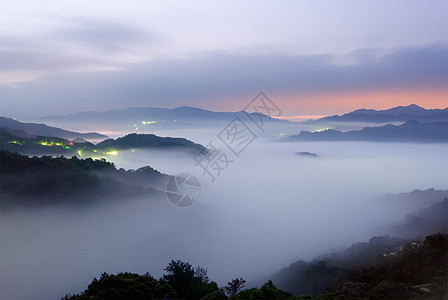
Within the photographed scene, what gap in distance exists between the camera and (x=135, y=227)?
81438 mm

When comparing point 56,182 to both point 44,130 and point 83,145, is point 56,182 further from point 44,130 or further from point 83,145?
point 44,130

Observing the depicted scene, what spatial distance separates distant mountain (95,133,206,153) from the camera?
148238 millimetres

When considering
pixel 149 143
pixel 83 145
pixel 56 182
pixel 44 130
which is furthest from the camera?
pixel 149 143

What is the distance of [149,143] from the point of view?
157125 mm

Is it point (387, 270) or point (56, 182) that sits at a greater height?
point (56, 182)

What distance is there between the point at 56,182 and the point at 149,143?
283 ft

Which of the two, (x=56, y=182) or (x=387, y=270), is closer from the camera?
(x=387, y=270)

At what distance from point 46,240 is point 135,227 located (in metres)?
23.6

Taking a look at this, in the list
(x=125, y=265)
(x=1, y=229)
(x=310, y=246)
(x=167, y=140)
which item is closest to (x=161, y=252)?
(x=125, y=265)

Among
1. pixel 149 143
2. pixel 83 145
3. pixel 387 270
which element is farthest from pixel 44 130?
pixel 387 270

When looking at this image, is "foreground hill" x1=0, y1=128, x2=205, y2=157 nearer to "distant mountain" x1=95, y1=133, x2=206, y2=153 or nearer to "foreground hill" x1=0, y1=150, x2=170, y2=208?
"distant mountain" x1=95, y1=133, x2=206, y2=153

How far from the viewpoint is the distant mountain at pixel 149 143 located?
148238 millimetres

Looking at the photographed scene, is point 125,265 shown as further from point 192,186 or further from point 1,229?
point 192,186

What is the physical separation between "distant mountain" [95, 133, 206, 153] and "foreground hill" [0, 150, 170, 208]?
57.5 m
